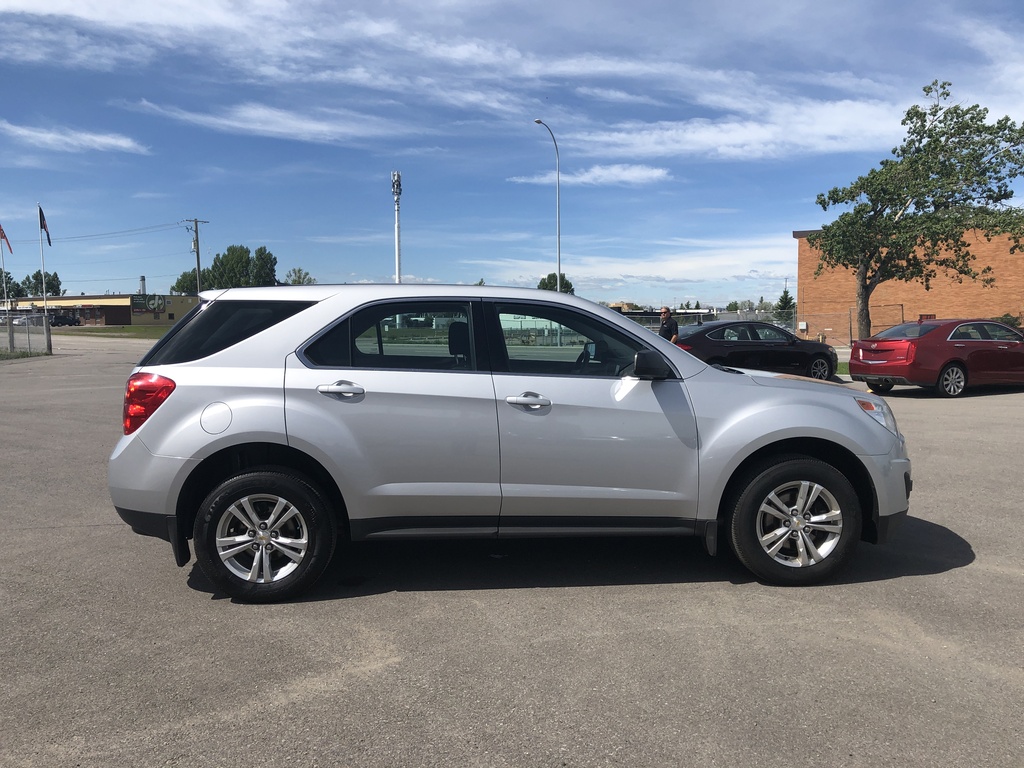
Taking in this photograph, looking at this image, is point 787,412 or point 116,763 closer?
point 116,763

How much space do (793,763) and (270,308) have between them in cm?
340

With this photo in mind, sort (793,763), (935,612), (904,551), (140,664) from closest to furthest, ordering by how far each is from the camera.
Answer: (793,763)
(140,664)
(935,612)
(904,551)

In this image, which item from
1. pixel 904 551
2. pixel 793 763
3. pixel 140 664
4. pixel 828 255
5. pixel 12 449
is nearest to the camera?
pixel 793 763

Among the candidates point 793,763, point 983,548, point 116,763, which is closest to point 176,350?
point 116,763

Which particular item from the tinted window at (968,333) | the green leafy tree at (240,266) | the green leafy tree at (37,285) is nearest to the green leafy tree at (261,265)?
the green leafy tree at (240,266)

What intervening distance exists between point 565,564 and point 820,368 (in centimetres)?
1358

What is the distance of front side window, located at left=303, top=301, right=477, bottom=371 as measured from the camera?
441 cm

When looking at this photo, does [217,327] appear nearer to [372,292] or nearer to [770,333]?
[372,292]

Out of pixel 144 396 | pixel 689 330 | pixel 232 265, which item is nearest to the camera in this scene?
pixel 144 396

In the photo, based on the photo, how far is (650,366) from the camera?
437cm

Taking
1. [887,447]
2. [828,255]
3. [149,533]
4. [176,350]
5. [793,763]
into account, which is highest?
[828,255]

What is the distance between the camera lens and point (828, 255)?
83.8ft

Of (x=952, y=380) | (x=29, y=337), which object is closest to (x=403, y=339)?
(x=952, y=380)

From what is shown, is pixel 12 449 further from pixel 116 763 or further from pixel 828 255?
pixel 828 255
